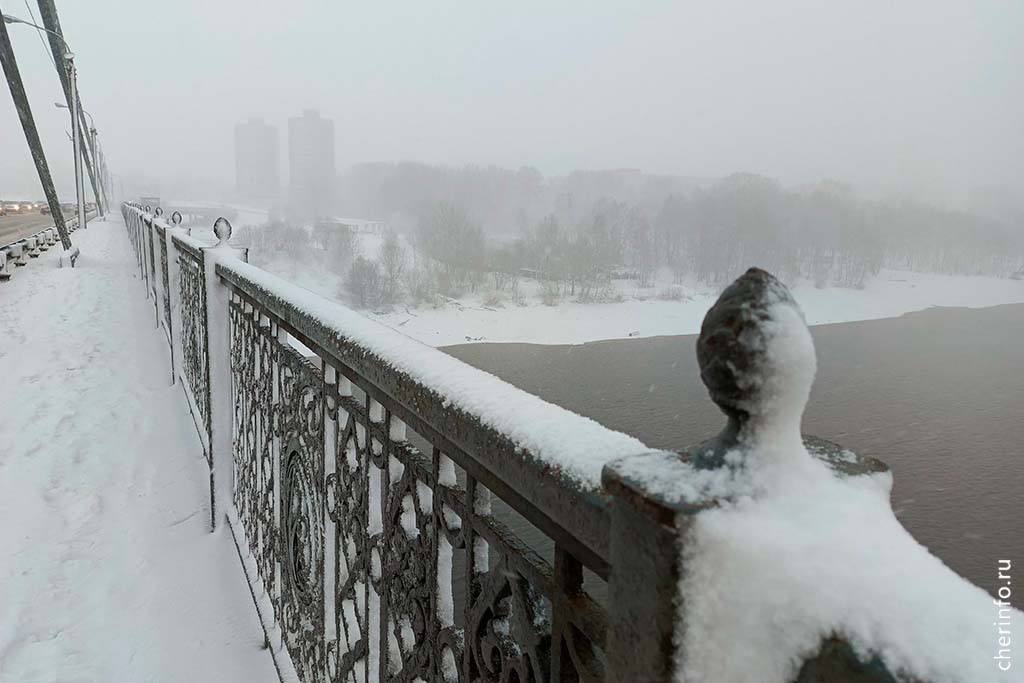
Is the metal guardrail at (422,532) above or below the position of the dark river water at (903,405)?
above

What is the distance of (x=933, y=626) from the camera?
0.38m

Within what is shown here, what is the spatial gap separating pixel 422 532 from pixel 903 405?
31.9m

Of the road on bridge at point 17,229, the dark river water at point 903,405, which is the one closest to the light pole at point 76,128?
the road on bridge at point 17,229

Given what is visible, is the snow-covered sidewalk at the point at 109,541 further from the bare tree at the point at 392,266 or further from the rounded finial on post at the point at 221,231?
the bare tree at the point at 392,266

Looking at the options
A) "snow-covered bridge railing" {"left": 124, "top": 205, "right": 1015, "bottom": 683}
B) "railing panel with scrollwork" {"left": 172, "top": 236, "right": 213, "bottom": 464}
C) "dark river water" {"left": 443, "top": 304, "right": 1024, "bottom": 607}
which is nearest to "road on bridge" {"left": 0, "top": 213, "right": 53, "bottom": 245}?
"dark river water" {"left": 443, "top": 304, "right": 1024, "bottom": 607}

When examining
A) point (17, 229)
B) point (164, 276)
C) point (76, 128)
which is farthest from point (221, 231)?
point (17, 229)

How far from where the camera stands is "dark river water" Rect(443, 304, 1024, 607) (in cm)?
1981

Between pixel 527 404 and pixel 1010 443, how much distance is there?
31150 millimetres

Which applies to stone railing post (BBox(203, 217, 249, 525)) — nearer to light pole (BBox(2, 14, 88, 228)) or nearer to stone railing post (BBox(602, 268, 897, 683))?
stone railing post (BBox(602, 268, 897, 683))

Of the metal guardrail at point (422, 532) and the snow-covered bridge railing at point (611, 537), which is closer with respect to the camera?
the snow-covered bridge railing at point (611, 537)

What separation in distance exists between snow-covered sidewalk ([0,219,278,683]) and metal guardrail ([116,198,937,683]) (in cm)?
22

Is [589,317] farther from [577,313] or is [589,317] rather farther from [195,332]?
[195,332]

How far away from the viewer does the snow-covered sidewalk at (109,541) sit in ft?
7.98

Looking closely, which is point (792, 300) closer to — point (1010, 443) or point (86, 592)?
point (86, 592)
